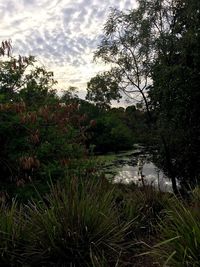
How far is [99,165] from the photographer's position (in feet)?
32.9

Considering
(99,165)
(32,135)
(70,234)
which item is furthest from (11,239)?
(99,165)

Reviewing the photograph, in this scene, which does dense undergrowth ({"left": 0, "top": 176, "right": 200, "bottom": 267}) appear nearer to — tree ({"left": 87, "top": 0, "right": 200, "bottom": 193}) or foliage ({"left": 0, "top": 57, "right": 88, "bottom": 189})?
foliage ({"left": 0, "top": 57, "right": 88, "bottom": 189})

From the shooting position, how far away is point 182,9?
18531mm

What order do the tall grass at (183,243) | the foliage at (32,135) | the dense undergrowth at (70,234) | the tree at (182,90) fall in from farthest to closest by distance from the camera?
the tree at (182,90)
the foliage at (32,135)
the dense undergrowth at (70,234)
the tall grass at (183,243)

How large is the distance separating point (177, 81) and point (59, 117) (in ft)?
29.0

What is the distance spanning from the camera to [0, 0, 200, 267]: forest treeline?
5168mm

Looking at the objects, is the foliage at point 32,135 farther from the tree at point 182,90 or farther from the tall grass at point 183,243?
the tree at point 182,90

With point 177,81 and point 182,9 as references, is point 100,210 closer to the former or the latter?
point 177,81

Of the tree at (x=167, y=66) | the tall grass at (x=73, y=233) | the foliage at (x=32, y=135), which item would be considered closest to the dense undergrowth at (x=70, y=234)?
the tall grass at (x=73, y=233)

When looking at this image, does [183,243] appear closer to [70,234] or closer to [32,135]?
[70,234]

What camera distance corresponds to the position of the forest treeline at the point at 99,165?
517 cm

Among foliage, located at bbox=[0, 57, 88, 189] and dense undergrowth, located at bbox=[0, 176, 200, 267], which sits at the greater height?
foliage, located at bbox=[0, 57, 88, 189]

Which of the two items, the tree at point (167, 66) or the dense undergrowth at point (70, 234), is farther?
the tree at point (167, 66)

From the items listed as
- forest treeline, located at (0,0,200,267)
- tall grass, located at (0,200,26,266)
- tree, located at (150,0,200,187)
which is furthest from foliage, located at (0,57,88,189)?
tree, located at (150,0,200,187)
